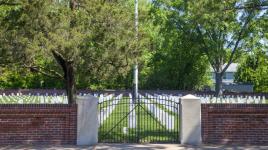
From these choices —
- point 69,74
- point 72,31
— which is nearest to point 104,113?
point 69,74

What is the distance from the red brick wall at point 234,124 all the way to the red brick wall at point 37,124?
4271 mm

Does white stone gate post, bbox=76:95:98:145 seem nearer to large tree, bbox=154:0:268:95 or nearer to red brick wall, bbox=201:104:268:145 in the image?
red brick wall, bbox=201:104:268:145

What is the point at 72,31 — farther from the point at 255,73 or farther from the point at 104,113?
the point at 255,73

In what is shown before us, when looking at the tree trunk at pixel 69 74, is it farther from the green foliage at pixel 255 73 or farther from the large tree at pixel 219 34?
the green foliage at pixel 255 73

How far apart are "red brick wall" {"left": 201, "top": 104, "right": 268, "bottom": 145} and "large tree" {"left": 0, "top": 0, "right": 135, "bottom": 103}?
3.47 m

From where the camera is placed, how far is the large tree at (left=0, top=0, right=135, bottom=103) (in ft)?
45.4

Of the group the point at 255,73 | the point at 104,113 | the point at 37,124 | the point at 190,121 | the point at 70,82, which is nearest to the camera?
the point at 37,124

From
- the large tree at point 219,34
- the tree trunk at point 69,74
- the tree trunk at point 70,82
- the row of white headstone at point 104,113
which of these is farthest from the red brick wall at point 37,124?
the large tree at point 219,34

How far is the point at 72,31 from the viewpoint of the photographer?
543 inches

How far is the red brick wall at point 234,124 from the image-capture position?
46.2ft

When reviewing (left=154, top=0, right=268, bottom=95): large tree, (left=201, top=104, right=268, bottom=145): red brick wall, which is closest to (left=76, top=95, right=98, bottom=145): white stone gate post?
(left=201, top=104, right=268, bottom=145): red brick wall

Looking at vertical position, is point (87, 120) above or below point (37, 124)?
above

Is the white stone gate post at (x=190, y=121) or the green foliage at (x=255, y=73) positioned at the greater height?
the green foliage at (x=255, y=73)

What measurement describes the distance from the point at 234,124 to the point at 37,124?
624cm
